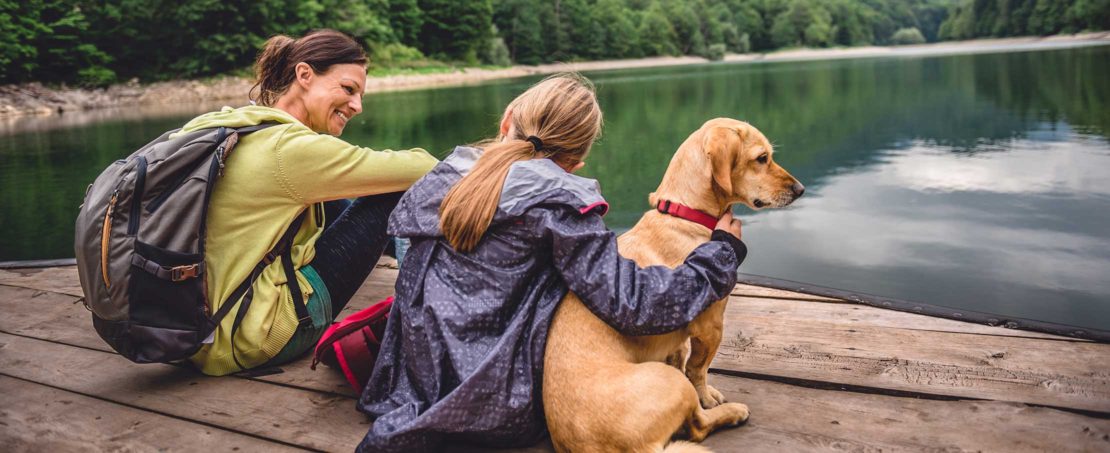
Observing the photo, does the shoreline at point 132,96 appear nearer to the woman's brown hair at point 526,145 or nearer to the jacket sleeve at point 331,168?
the jacket sleeve at point 331,168

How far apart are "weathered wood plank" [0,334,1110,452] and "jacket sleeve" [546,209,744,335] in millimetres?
547

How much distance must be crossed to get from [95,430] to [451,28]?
2600 inches

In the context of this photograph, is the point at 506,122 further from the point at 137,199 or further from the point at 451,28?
the point at 451,28

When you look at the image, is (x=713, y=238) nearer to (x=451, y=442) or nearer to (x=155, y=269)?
(x=451, y=442)

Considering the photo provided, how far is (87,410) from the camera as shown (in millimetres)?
2893

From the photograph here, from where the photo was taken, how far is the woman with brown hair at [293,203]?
2.83 meters

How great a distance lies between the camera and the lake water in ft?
24.3

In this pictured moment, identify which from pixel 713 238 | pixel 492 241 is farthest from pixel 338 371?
pixel 713 238

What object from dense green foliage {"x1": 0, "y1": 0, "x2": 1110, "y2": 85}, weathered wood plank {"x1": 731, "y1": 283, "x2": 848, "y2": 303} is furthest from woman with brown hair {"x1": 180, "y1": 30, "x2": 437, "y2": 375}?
dense green foliage {"x1": 0, "y1": 0, "x2": 1110, "y2": 85}

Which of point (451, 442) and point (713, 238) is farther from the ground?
point (713, 238)

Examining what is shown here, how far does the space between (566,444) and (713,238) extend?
87 centimetres

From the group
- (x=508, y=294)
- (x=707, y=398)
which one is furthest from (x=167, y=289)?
(x=707, y=398)

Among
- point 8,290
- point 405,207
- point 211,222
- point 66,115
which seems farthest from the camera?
point 66,115

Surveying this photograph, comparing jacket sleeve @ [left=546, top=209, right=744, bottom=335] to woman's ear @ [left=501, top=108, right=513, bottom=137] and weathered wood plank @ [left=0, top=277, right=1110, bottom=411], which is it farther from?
weathered wood plank @ [left=0, top=277, right=1110, bottom=411]
